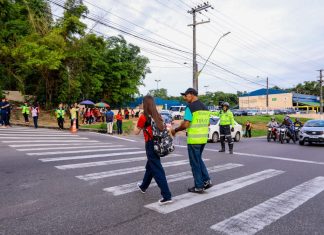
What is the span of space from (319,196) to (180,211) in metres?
2.86

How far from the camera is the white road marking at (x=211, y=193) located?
4.98m

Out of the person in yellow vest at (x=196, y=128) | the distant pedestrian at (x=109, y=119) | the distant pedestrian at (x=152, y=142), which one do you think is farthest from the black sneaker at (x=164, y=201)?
the distant pedestrian at (x=109, y=119)

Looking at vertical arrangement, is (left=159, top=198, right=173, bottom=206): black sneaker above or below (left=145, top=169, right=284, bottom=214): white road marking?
above

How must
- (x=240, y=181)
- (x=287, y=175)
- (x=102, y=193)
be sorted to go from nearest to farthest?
1. (x=102, y=193)
2. (x=240, y=181)
3. (x=287, y=175)

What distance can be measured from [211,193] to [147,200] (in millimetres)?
1281

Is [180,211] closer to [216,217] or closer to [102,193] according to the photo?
[216,217]

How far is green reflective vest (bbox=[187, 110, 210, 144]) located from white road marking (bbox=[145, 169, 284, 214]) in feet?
3.17

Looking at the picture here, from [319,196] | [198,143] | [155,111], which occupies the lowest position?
[319,196]

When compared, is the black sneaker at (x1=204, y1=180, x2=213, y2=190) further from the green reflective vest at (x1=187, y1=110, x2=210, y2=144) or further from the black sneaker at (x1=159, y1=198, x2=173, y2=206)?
the black sneaker at (x1=159, y1=198, x2=173, y2=206)

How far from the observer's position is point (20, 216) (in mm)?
4484

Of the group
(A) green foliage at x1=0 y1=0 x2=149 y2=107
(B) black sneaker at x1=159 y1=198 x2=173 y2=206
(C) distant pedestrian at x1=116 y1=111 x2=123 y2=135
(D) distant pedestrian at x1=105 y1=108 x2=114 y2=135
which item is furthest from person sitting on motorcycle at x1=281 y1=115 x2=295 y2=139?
(A) green foliage at x1=0 y1=0 x2=149 y2=107

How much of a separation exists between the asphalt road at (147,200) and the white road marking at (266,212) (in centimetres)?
1

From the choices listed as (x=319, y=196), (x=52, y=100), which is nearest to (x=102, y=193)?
(x=319, y=196)

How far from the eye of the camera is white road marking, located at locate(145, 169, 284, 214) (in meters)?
4.98
